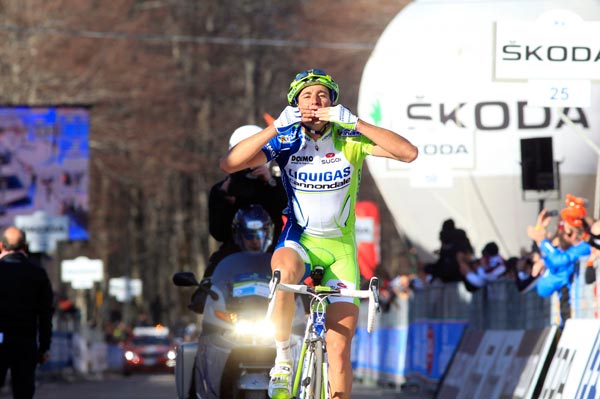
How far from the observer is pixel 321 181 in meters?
10.4

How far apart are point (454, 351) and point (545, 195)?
7065mm

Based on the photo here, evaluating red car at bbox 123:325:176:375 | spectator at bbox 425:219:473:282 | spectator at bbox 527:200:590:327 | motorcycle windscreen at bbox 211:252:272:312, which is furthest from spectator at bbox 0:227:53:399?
red car at bbox 123:325:176:375

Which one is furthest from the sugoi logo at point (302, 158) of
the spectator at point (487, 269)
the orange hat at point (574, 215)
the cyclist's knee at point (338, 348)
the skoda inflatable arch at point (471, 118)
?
the skoda inflatable arch at point (471, 118)

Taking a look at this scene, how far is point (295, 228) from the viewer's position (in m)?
10.5

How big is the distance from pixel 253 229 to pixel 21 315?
7.74 ft

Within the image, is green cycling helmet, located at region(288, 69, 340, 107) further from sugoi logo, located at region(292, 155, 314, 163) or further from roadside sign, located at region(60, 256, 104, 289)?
roadside sign, located at region(60, 256, 104, 289)

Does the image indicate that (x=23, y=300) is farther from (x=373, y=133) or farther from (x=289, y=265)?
(x=373, y=133)

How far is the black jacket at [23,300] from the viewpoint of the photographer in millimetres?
14312

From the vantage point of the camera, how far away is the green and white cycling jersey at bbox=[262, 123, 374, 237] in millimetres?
10406

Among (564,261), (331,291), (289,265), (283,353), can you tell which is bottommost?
(283,353)

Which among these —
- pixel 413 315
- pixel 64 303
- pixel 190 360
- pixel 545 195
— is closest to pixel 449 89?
pixel 545 195

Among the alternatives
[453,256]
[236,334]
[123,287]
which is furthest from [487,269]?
[123,287]

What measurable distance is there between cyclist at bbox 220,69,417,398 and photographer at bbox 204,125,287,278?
3033 millimetres

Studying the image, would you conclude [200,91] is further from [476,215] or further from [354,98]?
[476,215]
